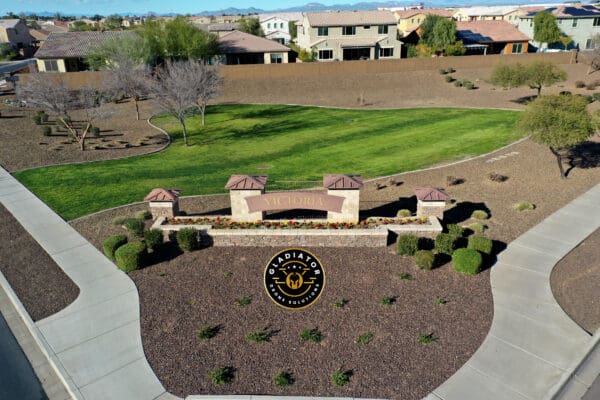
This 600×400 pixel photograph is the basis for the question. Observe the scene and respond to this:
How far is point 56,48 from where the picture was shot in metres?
68.2

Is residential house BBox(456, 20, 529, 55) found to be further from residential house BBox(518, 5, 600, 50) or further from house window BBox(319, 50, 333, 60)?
house window BBox(319, 50, 333, 60)

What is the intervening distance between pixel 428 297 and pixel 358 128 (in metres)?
28.3

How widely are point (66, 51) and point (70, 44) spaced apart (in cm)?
238

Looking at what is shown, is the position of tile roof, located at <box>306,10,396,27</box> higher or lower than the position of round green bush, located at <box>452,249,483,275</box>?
higher

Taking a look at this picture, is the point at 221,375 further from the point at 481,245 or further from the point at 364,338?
the point at 481,245

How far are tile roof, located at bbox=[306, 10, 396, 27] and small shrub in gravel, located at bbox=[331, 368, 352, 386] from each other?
225ft

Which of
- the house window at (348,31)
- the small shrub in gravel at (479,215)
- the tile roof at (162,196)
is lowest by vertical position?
the small shrub in gravel at (479,215)

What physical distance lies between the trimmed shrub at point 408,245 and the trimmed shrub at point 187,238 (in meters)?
8.75

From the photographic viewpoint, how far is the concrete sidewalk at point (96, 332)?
12.6 meters

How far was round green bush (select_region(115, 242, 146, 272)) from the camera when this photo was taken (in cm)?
1806

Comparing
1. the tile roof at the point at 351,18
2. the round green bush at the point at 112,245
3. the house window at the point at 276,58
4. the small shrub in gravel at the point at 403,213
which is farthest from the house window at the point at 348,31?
the round green bush at the point at 112,245

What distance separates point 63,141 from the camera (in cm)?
3922

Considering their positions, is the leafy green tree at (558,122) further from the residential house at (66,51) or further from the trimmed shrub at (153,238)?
the residential house at (66,51)

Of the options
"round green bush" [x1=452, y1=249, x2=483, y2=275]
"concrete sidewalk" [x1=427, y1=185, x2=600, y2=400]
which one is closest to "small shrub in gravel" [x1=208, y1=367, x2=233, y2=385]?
"concrete sidewalk" [x1=427, y1=185, x2=600, y2=400]
